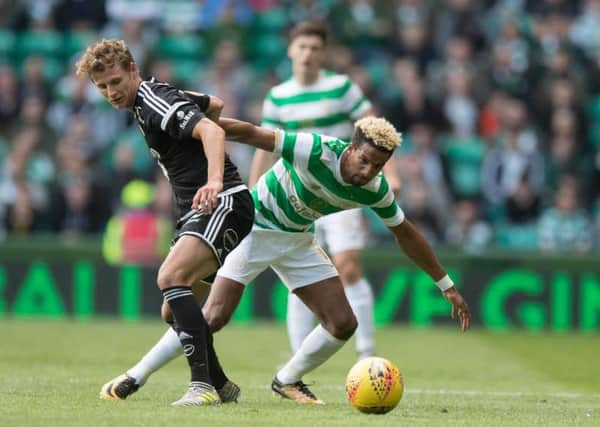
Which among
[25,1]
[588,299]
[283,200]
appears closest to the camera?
[283,200]

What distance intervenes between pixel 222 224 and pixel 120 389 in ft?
4.02

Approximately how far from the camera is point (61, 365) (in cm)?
1136

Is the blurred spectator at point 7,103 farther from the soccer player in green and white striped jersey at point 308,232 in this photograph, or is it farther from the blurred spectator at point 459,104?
the soccer player in green and white striped jersey at point 308,232

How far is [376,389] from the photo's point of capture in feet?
25.3

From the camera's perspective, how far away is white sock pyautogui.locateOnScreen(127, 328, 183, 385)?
828 cm

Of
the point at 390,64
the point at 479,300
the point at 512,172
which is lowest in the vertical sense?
the point at 479,300

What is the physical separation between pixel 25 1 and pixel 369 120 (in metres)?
13.2

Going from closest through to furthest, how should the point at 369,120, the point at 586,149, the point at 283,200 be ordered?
the point at 369,120, the point at 283,200, the point at 586,149

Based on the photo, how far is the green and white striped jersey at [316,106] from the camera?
11.0 m

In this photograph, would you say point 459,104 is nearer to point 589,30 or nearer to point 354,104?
point 589,30

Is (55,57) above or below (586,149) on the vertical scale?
above

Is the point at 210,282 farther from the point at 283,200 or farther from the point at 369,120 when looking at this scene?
the point at 369,120

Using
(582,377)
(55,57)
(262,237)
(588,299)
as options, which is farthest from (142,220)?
(262,237)

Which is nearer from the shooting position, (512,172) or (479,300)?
(479,300)
